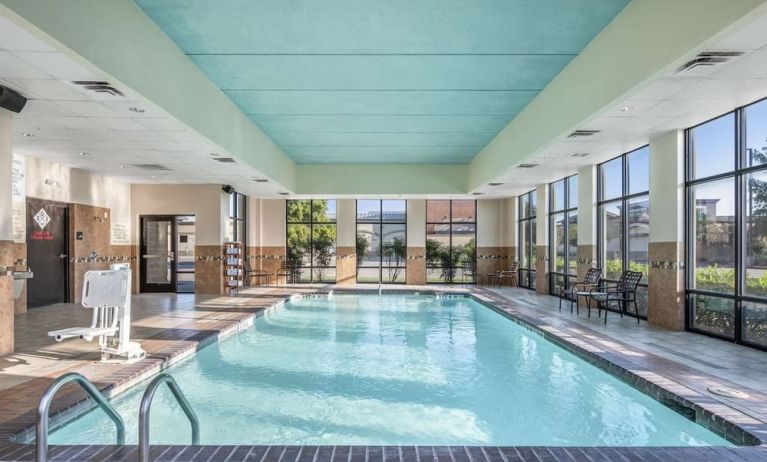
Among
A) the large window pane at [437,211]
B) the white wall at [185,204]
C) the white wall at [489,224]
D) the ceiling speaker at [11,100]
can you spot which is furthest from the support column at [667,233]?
the white wall at [185,204]

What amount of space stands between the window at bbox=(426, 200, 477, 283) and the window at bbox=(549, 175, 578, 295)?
13.0 feet

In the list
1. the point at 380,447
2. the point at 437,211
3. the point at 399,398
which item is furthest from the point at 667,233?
the point at 437,211

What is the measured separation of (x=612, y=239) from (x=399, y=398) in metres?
6.10

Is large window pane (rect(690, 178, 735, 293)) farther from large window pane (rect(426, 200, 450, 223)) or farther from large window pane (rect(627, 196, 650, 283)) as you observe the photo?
Answer: large window pane (rect(426, 200, 450, 223))

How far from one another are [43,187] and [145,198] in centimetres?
335

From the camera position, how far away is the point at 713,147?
20.6 ft

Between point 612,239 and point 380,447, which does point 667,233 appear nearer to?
point 612,239

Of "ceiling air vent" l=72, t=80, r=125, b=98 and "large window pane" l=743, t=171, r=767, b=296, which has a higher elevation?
"ceiling air vent" l=72, t=80, r=125, b=98

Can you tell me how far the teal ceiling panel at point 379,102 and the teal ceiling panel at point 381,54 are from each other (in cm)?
2

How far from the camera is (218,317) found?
809 centimetres

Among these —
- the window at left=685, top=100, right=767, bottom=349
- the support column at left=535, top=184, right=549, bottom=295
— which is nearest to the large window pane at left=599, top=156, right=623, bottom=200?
the window at left=685, top=100, right=767, bottom=349

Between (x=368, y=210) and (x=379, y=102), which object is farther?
(x=368, y=210)

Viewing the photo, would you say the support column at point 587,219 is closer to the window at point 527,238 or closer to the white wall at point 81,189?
the window at point 527,238

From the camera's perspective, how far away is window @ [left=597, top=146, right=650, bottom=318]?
311 inches
